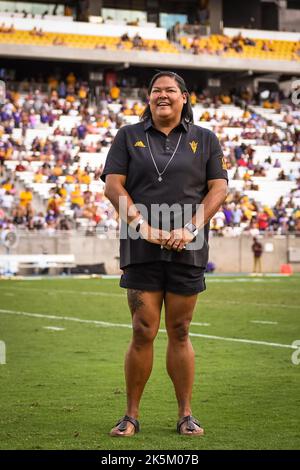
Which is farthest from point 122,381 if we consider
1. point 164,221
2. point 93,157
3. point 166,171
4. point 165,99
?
point 93,157

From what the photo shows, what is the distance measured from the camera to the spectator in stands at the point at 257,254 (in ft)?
117

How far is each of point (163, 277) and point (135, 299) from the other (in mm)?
220

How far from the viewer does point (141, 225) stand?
6.53 meters

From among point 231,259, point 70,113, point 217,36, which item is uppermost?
point 217,36

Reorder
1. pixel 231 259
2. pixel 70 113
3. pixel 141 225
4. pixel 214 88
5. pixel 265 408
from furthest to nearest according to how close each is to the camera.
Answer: pixel 214 88 < pixel 70 113 < pixel 231 259 < pixel 265 408 < pixel 141 225

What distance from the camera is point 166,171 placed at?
6613 millimetres

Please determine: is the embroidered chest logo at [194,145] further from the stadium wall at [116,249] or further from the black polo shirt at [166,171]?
the stadium wall at [116,249]

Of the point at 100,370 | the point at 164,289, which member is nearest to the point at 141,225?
the point at 164,289

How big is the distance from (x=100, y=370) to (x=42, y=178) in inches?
1049

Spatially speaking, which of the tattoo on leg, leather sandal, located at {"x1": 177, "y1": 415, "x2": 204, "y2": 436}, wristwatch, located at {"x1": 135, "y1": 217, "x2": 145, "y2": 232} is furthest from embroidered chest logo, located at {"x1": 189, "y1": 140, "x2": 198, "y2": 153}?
leather sandal, located at {"x1": 177, "y1": 415, "x2": 204, "y2": 436}

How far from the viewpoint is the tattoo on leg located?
261 inches

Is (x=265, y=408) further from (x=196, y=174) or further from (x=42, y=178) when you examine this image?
(x=42, y=178)

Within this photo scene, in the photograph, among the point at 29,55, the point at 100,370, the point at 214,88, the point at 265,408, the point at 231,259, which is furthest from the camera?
the point at 214,88

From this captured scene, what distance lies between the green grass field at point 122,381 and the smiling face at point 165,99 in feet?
6.37
